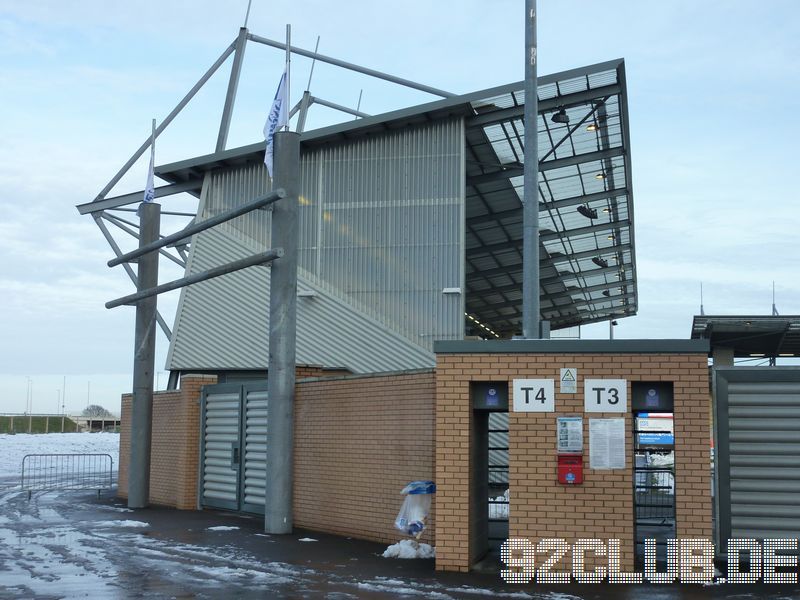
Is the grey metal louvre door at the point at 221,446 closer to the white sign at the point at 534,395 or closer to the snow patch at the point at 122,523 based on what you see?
the snow patch at the point at 122,523

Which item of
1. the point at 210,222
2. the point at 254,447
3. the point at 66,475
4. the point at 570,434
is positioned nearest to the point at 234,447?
the point at 254,447

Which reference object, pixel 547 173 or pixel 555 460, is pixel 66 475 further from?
pixel 555 460

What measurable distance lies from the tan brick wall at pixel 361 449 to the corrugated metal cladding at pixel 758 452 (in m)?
4.13

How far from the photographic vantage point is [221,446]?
815 inches

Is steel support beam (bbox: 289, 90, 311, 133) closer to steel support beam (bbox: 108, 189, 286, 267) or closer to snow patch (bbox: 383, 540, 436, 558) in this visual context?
steel support beam (bbox: 108, 189, 286, 267)

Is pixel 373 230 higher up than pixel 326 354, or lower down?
higher up

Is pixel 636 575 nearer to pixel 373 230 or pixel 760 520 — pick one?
pixel 760 520

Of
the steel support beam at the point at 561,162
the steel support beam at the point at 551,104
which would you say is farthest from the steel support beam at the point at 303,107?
the steel support beam at the point at 551,104

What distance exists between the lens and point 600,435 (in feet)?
41.2

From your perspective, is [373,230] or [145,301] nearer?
[145,301]

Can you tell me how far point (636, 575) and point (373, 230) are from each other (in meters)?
16.3

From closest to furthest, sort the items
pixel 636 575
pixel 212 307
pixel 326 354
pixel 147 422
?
pixel 636 575
pixel 147 422
pixel 326 354
pixel 212 307

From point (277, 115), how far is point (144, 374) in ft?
23.0

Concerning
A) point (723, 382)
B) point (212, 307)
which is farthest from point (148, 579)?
point (212, 307)
